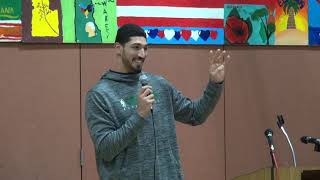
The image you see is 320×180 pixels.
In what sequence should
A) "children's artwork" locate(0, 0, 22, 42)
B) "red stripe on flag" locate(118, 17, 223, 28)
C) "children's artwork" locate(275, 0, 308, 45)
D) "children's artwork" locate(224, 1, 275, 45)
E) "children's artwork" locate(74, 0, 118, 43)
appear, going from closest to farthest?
1. "children's artwork" locate(0, 0, 22, 42)
2. "children's artwork" locate(74, 0, 118, 43)
3. "red stripe on flag" locate(118, 17, 223, 28)
4. "children's artwork" locate(224, 1, 275, 45)
5. "children's artwork" locate(275, 0, 308, 45)

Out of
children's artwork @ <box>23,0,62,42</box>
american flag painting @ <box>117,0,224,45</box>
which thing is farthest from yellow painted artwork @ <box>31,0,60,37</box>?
american flag painting @ <box>117,0,224,45</box>

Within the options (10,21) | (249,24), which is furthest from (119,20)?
(249,24)

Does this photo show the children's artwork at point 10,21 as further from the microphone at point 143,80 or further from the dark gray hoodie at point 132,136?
the microphone at point 143,80

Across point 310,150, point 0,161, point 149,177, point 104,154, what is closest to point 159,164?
point 149,177

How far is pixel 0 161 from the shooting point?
11.7ft

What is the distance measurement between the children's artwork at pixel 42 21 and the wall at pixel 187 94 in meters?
0.08

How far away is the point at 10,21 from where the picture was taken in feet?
11.7

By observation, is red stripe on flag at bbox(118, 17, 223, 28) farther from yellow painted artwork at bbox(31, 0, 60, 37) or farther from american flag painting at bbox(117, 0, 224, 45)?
Result: yellow painted artwork at bbox(31, 0, 60, 37)

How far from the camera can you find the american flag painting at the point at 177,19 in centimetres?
385

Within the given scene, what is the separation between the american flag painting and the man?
1.39 m

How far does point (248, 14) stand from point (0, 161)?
2.20 metres

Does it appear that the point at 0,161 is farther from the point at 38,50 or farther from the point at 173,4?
the point at 173,4

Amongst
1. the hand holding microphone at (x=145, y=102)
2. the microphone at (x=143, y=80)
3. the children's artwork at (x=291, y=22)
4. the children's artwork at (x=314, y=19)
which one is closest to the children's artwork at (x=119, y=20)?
the children's artwork at (x=291, y=22)

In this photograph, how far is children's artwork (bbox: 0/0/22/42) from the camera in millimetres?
3559
